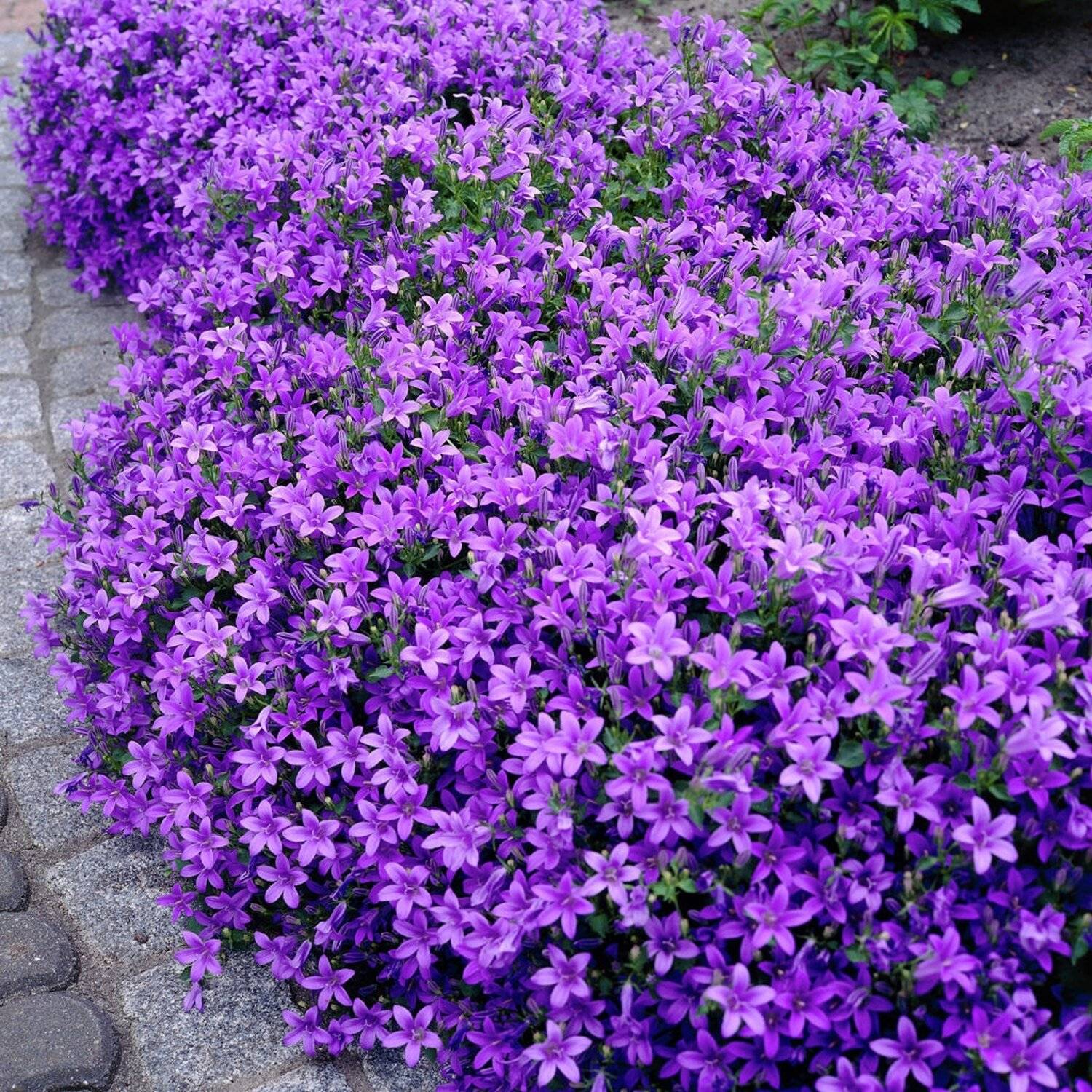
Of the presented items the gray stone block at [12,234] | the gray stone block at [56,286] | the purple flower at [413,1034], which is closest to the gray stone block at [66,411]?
the gray stone block at [56,286]

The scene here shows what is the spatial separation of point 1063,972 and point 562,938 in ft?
3.06

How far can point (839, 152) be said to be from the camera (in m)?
3.74

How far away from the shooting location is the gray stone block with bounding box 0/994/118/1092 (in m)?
2.54

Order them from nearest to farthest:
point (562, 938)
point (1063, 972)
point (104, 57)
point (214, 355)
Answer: point (1063, 972)
point (562, 938)
point (214, 355)
point (104, 57)

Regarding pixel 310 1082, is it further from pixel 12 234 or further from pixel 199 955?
pixel 12 234

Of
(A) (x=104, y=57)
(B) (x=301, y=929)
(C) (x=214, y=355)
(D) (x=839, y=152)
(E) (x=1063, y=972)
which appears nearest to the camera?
(E) (x=1063, y=972)

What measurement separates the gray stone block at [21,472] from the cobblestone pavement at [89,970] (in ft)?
1.21

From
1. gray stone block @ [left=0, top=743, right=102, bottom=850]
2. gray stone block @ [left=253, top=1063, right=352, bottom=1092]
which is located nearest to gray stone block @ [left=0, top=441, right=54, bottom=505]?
gray stone block @ [left=0, top=743, right=102, bottom=850]

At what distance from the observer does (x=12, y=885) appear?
2988 millimetres

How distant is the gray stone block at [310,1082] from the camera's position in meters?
2.54

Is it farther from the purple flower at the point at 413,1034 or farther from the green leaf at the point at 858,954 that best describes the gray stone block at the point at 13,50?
the green leaf at the point at 858,954

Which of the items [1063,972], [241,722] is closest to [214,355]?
[241,722]

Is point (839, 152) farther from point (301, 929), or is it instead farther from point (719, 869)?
point (301, 929)

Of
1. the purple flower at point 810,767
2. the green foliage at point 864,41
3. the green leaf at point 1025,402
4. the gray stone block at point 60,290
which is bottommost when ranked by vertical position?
the gray stone block at point 60,290
